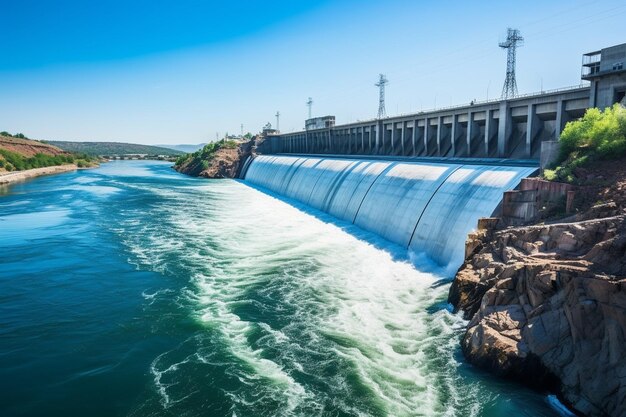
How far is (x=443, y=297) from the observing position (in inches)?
730

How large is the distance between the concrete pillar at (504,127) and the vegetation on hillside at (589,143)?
515 inches

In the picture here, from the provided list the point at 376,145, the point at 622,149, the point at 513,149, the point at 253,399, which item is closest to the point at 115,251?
the point at 253,399

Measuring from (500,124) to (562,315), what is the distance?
80.5 feet

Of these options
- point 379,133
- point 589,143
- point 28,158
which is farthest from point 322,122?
point 28,158

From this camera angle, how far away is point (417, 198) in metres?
28.2

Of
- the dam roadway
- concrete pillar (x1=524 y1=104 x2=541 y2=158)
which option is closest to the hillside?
the dam roadway

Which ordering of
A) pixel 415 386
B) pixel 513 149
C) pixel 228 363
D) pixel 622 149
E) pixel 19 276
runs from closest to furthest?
pixel 415 386 < pixel 228 363 < pixel 622 149 < pixel 19 276 < pixel 513 149

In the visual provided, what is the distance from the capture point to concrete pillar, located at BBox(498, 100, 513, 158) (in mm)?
32875

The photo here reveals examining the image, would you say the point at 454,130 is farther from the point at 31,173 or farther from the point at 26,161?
the point at 26,161

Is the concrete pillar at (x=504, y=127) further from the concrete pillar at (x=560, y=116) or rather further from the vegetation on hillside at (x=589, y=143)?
the vegetation on hillside at (x=589, y=143)

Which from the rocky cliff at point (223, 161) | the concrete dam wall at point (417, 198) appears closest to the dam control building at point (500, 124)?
the concrete dam wall at point (417, 198)

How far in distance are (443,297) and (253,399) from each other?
1000 cm

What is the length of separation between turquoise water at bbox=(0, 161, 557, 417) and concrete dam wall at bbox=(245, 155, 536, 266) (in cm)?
166

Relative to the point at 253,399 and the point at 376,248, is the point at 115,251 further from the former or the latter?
the point at 253,399
